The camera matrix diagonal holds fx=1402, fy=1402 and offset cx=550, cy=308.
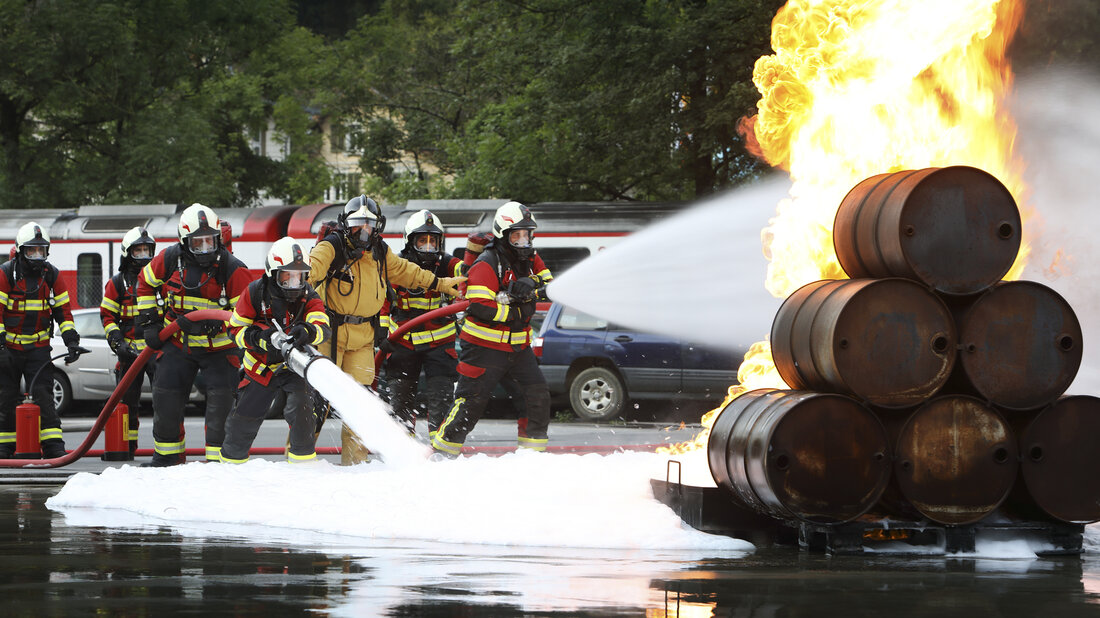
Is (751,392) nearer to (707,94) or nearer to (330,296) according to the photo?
(330,296)

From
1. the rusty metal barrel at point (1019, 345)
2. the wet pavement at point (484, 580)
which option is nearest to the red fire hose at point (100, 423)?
the wet pavement at point (484, 580)

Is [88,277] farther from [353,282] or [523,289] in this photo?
[523,289]

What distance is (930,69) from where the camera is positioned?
26.2ft

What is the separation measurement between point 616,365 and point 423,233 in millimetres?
6177

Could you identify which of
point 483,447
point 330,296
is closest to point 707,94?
point 483,447

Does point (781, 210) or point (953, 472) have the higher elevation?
point (781, 210)

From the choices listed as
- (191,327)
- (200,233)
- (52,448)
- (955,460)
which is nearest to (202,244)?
(200,233)

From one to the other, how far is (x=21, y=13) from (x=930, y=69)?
82.9 ft

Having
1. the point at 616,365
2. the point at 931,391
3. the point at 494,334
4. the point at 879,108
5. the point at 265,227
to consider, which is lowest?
the point at 616,365

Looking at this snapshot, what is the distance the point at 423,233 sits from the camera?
458 inches

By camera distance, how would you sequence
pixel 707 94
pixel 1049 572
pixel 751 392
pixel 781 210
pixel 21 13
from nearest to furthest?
pixel 1049 572
pixel 751 392
pixel 781 210
pixel 707 94
pixel 21 13

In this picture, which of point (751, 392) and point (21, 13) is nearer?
point (751, 392)

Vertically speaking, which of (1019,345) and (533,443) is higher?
(1019,345)

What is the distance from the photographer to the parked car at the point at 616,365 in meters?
17.0
